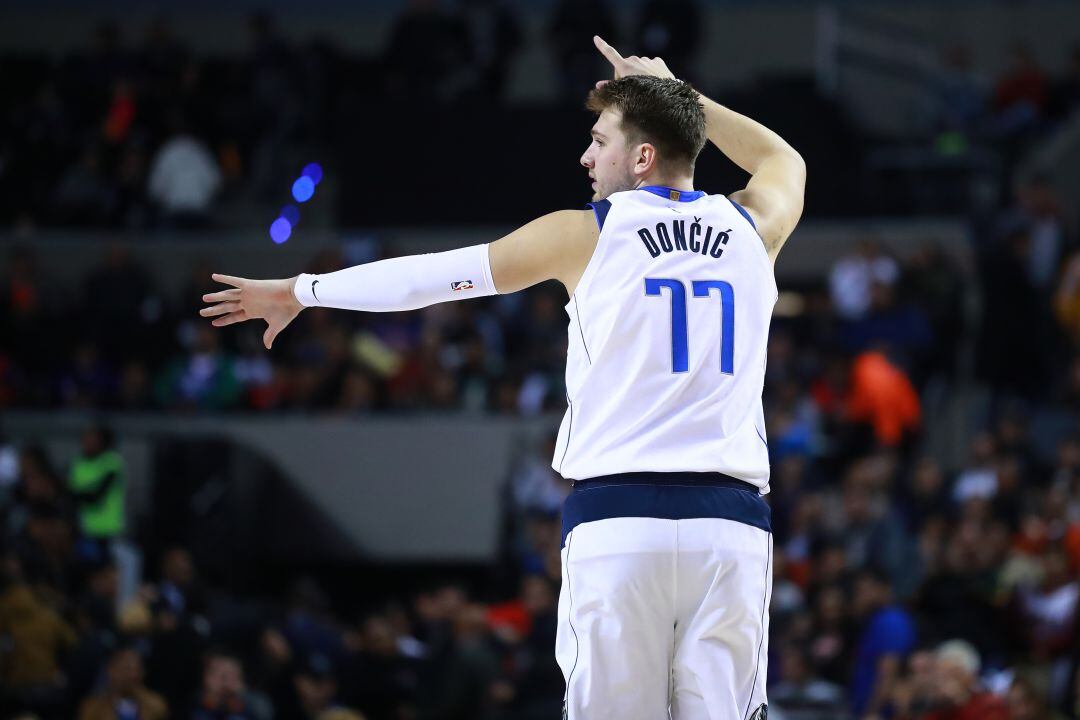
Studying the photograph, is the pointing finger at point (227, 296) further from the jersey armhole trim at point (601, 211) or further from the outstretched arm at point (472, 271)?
the jersey armhole trim at point (601, 211)

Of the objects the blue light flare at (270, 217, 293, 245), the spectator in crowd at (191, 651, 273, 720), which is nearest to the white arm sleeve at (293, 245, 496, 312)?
the spectator in crowd at (191, 651, 273, 720)

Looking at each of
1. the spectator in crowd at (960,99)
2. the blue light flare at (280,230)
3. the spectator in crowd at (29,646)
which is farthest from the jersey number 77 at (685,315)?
the spectator in crowd at (960,99)

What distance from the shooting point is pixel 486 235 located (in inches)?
776

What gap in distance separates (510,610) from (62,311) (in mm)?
7544

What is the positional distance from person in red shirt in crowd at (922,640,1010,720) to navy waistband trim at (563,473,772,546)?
6717 millimetres

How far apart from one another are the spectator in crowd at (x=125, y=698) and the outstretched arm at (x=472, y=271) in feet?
24.2

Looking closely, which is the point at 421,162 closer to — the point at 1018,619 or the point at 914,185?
the point at 914,185

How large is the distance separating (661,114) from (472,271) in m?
0.76

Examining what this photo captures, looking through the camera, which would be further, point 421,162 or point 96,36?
point 96,36

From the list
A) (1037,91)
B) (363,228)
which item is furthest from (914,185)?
(363,228)

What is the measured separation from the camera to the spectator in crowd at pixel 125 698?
1170 centimetres

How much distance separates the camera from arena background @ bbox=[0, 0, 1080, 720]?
42.9ft

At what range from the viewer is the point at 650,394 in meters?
4.82

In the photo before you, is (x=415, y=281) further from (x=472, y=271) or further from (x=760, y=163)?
(x=760, y=163)
